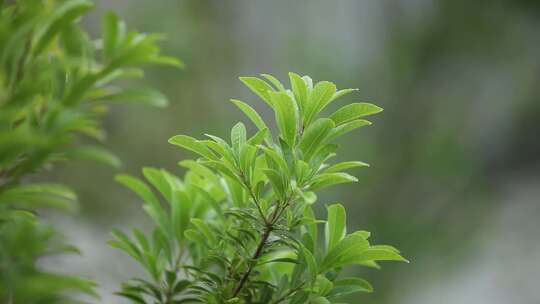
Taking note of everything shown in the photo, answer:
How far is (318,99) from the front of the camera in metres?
0.44

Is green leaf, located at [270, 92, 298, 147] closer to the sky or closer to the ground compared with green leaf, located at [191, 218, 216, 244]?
closer to the sky

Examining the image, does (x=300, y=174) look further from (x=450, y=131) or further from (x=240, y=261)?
(x=450, y=131)

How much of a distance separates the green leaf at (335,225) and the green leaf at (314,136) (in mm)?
53

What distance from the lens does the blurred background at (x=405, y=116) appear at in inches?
85.2

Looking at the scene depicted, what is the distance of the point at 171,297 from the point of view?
1.68 ft

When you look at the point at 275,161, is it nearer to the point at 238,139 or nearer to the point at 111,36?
the point at 238,139

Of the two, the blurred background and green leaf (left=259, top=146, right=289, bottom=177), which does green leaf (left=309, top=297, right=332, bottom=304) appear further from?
the blurred background

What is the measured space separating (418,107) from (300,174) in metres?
Result: 2.16

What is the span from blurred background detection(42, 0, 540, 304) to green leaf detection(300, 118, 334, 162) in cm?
170

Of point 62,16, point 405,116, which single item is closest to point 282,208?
point 62,16

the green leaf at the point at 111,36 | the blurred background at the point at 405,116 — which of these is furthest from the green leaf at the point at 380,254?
the blurred background at the point at 405,116

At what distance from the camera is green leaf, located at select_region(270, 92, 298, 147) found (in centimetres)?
42

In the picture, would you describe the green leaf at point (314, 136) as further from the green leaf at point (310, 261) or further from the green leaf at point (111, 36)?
the green leaf at point (111, 36)

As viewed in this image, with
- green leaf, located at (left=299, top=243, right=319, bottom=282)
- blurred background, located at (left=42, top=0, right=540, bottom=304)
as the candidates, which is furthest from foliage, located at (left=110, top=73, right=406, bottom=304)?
blurred background, located at (left=42, top=0, right=540, bottom=304)
